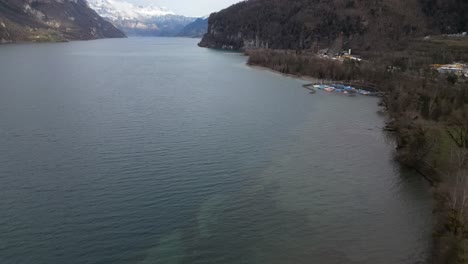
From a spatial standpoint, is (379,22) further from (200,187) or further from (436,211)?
(200,187)

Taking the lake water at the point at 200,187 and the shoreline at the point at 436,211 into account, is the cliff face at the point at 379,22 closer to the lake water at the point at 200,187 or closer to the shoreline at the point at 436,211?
the lake water at the point at 200,187

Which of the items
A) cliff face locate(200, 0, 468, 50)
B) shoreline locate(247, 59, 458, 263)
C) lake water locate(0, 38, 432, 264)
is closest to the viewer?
shoreline locate(247, 59, 458, 263)

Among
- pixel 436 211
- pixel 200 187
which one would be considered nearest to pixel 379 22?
pixel 436 211

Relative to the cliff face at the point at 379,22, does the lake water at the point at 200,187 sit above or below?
below

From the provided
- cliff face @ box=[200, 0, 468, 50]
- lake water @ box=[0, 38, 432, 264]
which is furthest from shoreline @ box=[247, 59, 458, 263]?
cliff face @ box=[200, 0, 468, 50]

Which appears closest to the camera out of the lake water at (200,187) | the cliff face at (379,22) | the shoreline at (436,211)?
the shoreline at (436,211)

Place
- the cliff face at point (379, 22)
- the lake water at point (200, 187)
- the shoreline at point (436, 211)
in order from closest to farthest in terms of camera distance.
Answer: the shoreline at point (436, 211), the lake water at point (200, 187), the cliff face at point (379, 22)

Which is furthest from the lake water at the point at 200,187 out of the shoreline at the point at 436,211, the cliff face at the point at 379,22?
the cliff face at the point at 379,22

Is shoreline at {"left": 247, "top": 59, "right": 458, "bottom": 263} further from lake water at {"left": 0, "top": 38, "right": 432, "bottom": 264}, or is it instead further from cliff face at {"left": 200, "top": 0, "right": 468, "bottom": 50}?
cliff face at {"left": 200, "top": 0, "right": 468, "bottom": 50}

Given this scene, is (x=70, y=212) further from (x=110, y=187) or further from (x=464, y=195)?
(x=464, y=195)
